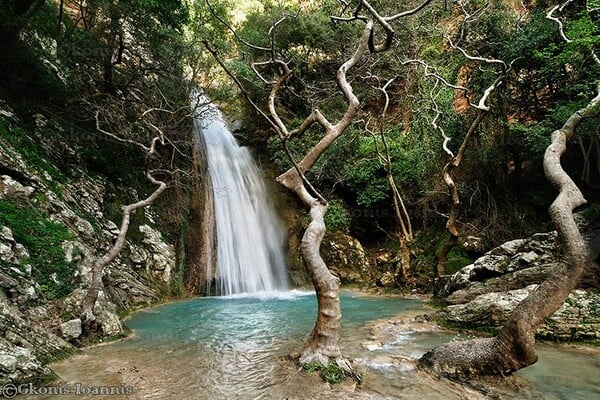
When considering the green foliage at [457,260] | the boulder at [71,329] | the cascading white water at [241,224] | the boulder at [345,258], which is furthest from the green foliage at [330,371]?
the boulder at [345,258]

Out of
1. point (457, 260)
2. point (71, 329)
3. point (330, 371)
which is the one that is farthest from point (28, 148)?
point (457, 260)

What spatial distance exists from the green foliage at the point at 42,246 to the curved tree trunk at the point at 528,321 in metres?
6.34

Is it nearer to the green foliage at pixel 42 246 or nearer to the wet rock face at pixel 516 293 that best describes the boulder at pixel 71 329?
the green foliage at pixel 42 246

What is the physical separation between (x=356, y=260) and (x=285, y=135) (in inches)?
377

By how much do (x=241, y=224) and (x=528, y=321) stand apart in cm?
1214

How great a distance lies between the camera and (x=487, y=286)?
7.18m

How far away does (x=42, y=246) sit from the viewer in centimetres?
705

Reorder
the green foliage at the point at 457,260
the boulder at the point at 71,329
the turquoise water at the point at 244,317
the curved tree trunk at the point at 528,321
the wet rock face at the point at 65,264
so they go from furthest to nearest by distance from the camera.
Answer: the green foliage at the point at 457,260
the turquoise water at the point at 244,317
the boulder at the point at 71,329
the wet rock face at the point at 65,264
the curved tree trunk at the point at 528,321

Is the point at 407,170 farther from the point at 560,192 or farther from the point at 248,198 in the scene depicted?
the point at 560,192

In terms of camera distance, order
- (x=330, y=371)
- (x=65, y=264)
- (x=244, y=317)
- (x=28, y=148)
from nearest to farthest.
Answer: (x=330, y=371) → (x=65, y=264) → (x=244, y=317) → (x=28, y=148)

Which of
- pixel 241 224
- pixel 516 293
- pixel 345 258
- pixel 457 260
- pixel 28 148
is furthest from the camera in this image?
pixel 241 224

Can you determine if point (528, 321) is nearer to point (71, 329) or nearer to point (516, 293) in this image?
point (516, 293)

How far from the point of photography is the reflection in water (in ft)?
12.8

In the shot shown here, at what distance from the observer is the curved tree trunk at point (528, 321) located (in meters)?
3.88
